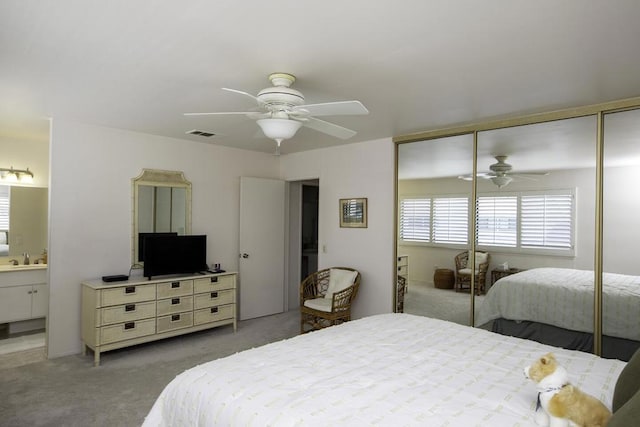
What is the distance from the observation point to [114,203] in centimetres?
447

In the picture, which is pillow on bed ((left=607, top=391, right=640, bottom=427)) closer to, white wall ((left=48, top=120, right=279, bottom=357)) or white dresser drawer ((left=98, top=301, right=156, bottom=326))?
white dresser drawer ((left=98, top=301, right=156, bottom=326))

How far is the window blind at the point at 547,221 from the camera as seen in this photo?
3465 millimetres

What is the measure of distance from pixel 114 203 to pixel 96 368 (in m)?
1.81

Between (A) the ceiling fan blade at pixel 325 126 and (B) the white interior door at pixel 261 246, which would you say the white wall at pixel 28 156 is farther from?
(A) the ceiling fan blade at pixel 325 126

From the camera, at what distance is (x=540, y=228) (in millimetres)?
3594

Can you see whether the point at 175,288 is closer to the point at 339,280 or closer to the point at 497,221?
the point at 339,280

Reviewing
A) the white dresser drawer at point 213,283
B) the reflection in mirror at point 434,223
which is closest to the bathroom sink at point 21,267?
the white dresser drawer at point 213,283

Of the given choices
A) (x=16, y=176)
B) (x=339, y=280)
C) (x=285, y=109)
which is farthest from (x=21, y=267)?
(x=285, y=109)

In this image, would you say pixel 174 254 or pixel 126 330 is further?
pixel 174 254

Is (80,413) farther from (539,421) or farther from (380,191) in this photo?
(380,191)

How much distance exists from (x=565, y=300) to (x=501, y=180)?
1251 mm

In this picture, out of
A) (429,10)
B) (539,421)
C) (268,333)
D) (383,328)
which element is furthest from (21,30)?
(268,333)

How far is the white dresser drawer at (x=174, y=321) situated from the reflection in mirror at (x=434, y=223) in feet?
8.45

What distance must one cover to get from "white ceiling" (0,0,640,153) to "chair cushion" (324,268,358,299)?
216cm
